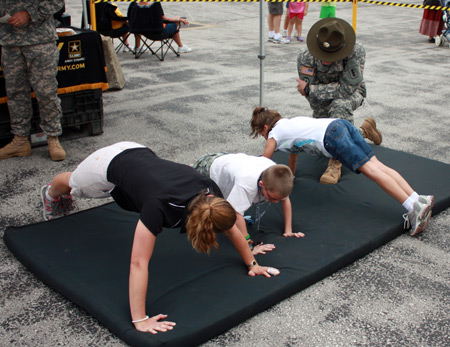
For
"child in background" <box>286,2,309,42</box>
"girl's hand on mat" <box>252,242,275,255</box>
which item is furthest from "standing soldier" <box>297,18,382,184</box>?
"child in background" <box>286,2,309,42</box>

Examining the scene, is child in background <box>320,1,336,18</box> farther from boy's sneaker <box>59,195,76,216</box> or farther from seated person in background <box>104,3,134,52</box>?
boy's sneaker <box>59,195,76,216</box>

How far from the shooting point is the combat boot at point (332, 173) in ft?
13.9

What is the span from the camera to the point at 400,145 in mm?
5348

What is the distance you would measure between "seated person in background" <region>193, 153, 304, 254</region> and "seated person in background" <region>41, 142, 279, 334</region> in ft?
0.95

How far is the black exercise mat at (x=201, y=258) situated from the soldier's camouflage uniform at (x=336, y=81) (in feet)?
2.79

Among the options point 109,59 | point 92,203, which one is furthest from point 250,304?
point 109,59

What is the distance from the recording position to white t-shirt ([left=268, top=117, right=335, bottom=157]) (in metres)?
3.83

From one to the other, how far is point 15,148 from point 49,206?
4.88ft

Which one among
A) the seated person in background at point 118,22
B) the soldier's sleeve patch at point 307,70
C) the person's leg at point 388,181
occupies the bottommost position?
the person's leg at point 388,181

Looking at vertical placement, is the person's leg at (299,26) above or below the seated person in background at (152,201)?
above

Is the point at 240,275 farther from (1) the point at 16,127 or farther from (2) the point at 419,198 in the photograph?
(1) the point at 16,127

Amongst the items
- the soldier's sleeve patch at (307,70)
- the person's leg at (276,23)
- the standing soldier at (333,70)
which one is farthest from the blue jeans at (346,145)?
the person's leg at (276,23)

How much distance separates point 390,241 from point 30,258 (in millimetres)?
2259

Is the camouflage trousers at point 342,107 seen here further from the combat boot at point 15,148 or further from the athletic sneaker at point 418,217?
the combat boot at point 15,148
